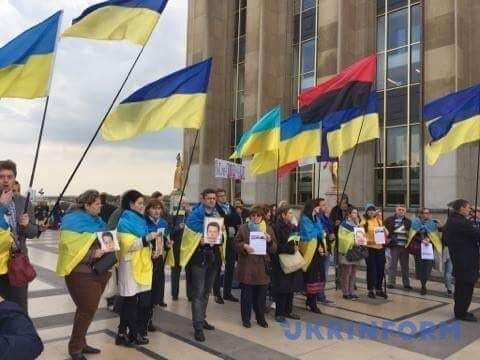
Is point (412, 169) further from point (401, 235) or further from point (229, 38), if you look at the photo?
point (229, 38)

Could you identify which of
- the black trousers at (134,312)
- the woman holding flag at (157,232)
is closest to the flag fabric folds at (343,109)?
the woman holding flag at (157,232)

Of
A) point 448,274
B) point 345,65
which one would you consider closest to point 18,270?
point 448,274

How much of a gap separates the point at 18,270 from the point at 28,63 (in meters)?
2.50

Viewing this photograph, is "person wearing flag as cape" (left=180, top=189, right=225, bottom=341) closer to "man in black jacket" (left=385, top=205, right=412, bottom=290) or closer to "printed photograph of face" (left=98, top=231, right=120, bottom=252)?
"printed photograph of face" (left=98, top=231, right=120, bottom=252)

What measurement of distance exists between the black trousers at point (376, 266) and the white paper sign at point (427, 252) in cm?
94

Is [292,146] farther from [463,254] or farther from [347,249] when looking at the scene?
[463,254]

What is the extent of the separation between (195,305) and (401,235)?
580 centimetres

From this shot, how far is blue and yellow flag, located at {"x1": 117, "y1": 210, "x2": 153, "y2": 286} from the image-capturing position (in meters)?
5.43

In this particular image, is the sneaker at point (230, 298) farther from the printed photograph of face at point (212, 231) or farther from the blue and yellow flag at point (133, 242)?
the blue and yellow flag at point (133, 242)

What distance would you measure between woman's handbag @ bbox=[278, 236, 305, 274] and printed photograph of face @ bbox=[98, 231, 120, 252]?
114 inches

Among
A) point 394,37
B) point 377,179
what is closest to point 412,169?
point 377,179

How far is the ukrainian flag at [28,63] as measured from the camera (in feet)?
17.8

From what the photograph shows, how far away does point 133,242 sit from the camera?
5.42 m

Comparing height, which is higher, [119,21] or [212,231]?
[119,21]
